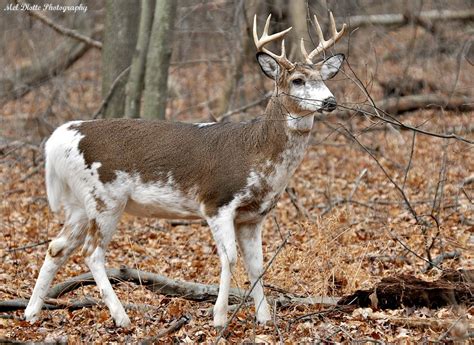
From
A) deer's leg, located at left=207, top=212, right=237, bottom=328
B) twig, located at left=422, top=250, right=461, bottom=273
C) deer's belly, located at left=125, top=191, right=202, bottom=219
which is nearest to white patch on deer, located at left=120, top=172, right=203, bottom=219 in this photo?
deer's belly, located at left=125, top=191, right=202, bottom=219

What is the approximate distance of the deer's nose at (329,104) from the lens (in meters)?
6.82

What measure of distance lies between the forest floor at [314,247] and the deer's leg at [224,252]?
0.71 ft

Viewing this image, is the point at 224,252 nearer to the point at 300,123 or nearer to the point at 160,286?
the point at 160,286

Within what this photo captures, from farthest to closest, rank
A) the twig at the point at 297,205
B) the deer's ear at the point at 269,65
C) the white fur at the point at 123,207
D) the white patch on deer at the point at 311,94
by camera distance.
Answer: the twig at the point at 297,205 → the deer's ear at the point at 269,65 → the white fur at the point at 123,207 → the white patch on deer at the point at 311,94

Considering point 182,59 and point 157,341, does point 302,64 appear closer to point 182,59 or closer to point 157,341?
point 157,341

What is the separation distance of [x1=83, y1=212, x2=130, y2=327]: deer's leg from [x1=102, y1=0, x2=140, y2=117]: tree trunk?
5.09 m

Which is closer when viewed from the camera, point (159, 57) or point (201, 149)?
point (201, 149)

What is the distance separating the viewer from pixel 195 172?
7500mm

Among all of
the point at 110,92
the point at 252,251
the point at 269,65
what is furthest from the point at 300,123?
the point at 110,92

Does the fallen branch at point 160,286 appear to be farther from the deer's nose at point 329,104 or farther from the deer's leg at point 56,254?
the deer's nose at point 329,104

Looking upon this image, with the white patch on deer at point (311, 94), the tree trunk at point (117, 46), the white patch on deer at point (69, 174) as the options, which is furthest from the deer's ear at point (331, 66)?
the tree trunk at point (117, 46)

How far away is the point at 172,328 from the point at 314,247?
1.92 meters

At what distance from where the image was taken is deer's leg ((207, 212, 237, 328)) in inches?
278

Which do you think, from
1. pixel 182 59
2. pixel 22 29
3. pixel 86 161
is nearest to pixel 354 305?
pixel 86 161
